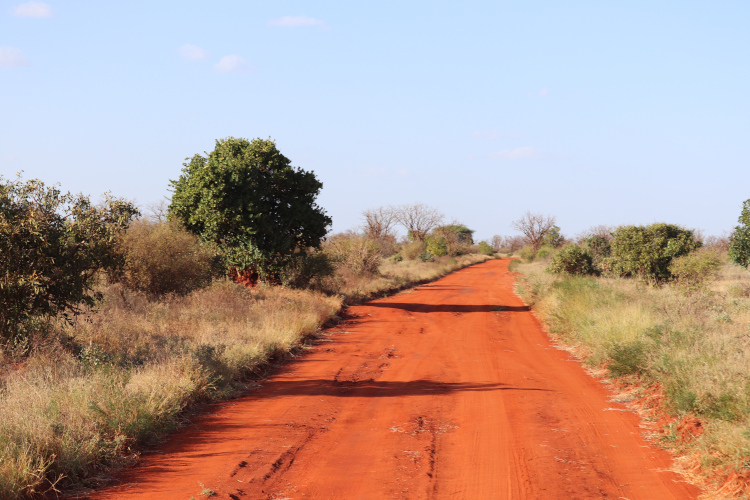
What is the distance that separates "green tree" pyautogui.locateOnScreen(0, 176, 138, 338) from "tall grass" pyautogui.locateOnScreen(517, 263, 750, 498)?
799 cm

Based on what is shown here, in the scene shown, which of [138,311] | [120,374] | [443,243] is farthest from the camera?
[443,243]

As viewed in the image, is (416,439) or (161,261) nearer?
(416,439)

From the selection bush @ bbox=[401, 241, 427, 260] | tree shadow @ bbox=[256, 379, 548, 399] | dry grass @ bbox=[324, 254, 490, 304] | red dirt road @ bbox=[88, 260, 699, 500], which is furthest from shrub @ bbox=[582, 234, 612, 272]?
tree shadow @ bbox=[256, 379, 548, 399]

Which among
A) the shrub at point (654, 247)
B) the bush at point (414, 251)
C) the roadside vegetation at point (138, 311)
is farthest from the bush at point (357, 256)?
the bush at point (414, 251)

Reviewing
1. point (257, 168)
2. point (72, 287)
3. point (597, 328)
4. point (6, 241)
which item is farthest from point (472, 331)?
point (6, 241)

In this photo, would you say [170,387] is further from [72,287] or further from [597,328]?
[597,328]

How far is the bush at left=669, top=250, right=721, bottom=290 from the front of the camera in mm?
20141

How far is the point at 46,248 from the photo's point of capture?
849 centimetres

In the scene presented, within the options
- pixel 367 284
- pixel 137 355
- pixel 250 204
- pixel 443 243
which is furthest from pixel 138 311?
pixel 443 243

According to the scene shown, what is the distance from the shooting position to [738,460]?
5.32 m

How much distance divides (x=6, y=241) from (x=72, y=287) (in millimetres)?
1142

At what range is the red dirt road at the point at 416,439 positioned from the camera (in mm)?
5316

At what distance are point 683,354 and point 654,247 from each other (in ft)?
52.8

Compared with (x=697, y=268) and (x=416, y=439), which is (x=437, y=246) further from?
(x=416, y=439)
